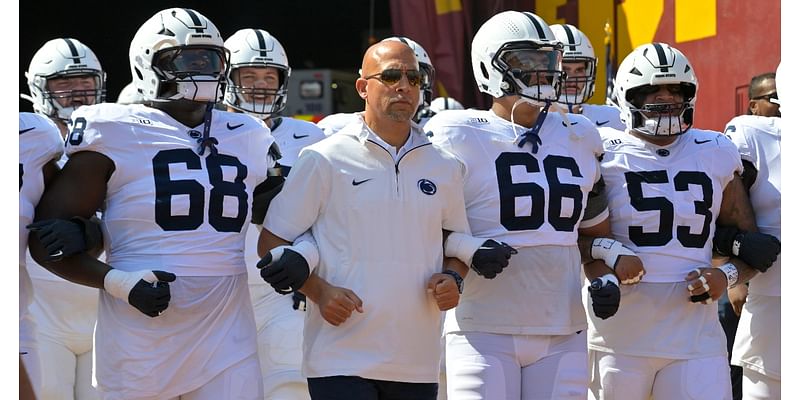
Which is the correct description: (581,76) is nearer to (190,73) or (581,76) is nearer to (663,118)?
(663,118)

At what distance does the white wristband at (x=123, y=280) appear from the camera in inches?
183

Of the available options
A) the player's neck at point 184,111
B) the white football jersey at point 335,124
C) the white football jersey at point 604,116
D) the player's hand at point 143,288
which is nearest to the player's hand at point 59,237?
the player's hand at point 143,288

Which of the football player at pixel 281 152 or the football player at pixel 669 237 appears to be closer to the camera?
the football player at pixel 669 237

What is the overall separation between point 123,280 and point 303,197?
70 centimetres

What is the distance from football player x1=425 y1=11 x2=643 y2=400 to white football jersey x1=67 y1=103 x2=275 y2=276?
0.92 meters

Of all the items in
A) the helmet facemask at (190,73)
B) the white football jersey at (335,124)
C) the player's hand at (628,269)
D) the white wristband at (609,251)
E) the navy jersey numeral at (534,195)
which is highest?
the helmet facemask at (190,73)

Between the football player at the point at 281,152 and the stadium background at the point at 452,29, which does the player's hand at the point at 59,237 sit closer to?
the football player at the point at 281,152

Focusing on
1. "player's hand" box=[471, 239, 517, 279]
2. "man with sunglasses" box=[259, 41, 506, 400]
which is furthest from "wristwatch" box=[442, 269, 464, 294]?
"player's hand" box=[471, 239, 517, 279]

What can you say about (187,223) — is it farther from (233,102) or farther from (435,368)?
(233,102)

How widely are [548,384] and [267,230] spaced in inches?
49.0

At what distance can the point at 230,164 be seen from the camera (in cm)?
500

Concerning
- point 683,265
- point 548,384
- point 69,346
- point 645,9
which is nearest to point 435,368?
point 548,384

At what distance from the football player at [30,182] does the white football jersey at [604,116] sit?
333 cm

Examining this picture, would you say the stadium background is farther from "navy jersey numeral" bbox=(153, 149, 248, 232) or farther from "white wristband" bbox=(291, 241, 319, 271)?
"white wristband" bbox=(291, 241, 319, 271)
